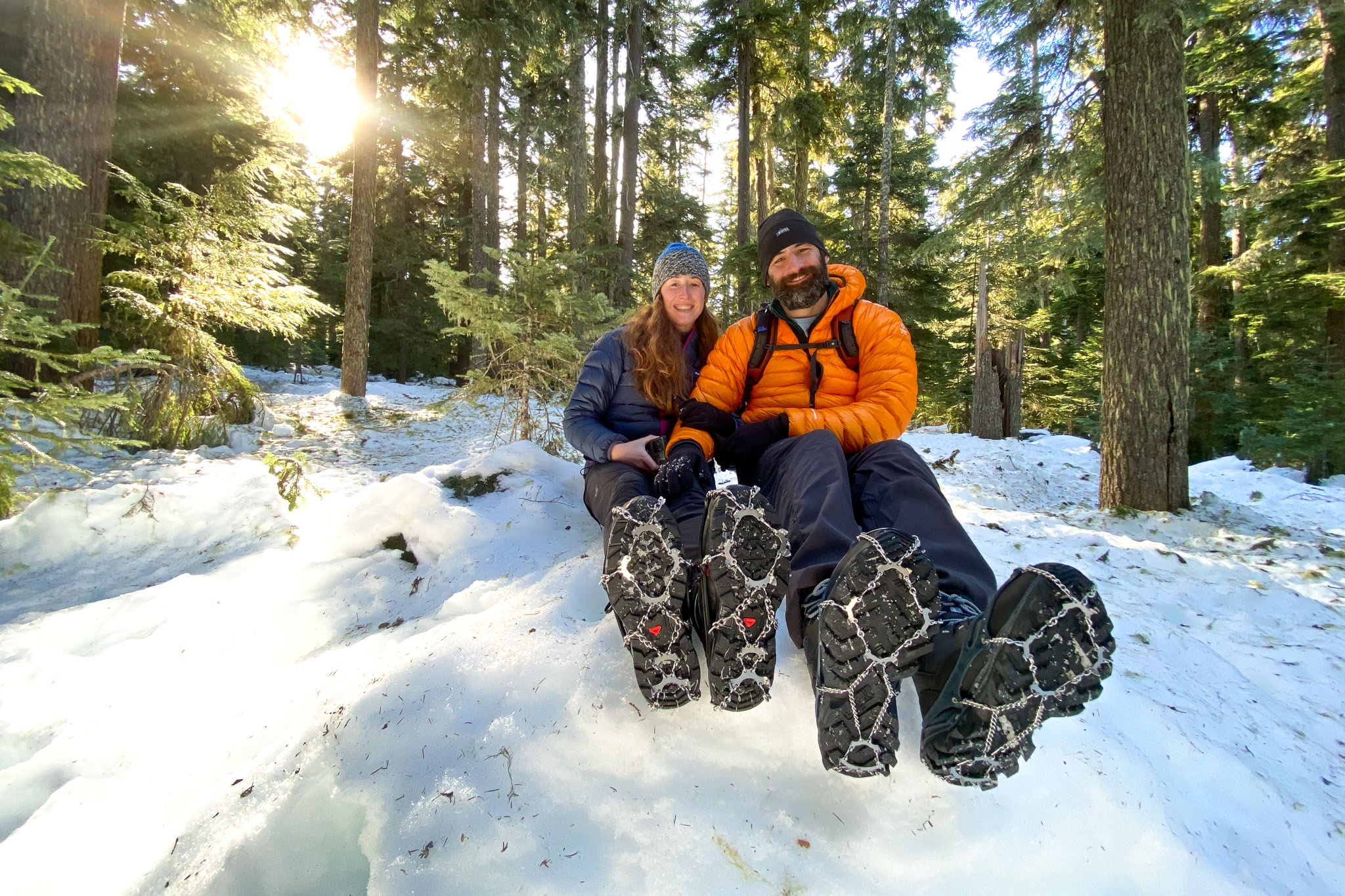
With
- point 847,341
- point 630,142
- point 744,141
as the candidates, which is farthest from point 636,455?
point 744,141

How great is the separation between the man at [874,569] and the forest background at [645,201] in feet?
9.12

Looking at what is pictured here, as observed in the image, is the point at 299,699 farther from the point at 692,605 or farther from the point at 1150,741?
the point at 1150,741

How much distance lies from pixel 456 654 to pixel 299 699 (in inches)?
26.6

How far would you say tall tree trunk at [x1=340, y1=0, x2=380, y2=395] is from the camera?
9.17m

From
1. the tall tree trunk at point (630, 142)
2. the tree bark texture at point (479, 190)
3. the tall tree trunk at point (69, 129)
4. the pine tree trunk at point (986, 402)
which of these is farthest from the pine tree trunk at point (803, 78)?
the tall tree trunk at point (69, 129)

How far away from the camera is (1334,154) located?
8.77 m

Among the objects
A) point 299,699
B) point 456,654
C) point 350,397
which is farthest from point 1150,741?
point 350,397

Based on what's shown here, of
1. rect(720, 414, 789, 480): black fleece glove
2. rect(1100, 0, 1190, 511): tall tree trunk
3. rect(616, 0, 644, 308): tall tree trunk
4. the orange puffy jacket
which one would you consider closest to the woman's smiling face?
the orange puffy jacket

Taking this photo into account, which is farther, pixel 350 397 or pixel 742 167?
pixel 742 167

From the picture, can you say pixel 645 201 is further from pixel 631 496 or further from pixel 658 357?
pixel 631 496

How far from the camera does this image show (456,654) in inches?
77.7

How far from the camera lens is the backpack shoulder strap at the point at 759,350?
2.60 m

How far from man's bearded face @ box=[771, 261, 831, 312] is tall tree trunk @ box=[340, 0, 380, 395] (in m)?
8.74

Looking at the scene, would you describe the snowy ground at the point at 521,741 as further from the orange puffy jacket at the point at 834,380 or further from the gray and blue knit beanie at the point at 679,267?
the gray and blue knit beanie at the point at 679,267
